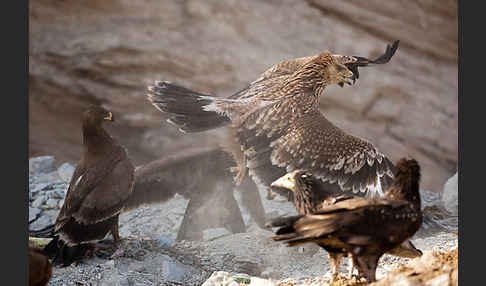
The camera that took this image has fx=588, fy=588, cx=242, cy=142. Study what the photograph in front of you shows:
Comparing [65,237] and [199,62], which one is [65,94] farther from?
[65,237]

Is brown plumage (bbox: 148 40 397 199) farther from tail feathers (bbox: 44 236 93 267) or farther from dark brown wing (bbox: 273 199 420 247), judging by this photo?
tail feathers (bbox: 44 236 93 267)

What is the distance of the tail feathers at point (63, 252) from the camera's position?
10.6 feet

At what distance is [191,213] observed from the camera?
3662 millimetres

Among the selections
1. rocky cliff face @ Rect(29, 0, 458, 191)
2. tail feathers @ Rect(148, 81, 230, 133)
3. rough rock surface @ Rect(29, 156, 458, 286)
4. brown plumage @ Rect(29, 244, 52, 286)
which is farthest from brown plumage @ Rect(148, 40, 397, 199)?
brown plumage @ Rect(29, 244, 52, 286)

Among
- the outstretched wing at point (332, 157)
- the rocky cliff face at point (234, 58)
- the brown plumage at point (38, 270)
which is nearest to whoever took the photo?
the brown plumage at point (38, 270)

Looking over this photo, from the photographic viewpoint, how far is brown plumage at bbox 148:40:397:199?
335 cm

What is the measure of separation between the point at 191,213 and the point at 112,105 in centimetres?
172

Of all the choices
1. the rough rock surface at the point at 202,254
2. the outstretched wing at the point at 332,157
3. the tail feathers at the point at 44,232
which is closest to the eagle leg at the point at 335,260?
the rough rock surface at the point at 202,254

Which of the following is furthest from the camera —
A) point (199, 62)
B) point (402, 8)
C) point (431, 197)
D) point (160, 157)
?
point (199, 62)

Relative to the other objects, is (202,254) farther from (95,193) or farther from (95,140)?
(95,140)

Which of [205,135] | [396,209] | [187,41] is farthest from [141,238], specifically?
[187,41]

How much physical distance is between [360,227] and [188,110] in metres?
1.55

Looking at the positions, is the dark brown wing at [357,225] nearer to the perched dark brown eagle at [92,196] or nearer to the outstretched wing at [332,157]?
the outstretched wing at [332,157]

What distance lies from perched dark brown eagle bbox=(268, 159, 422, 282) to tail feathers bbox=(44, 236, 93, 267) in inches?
51.6
